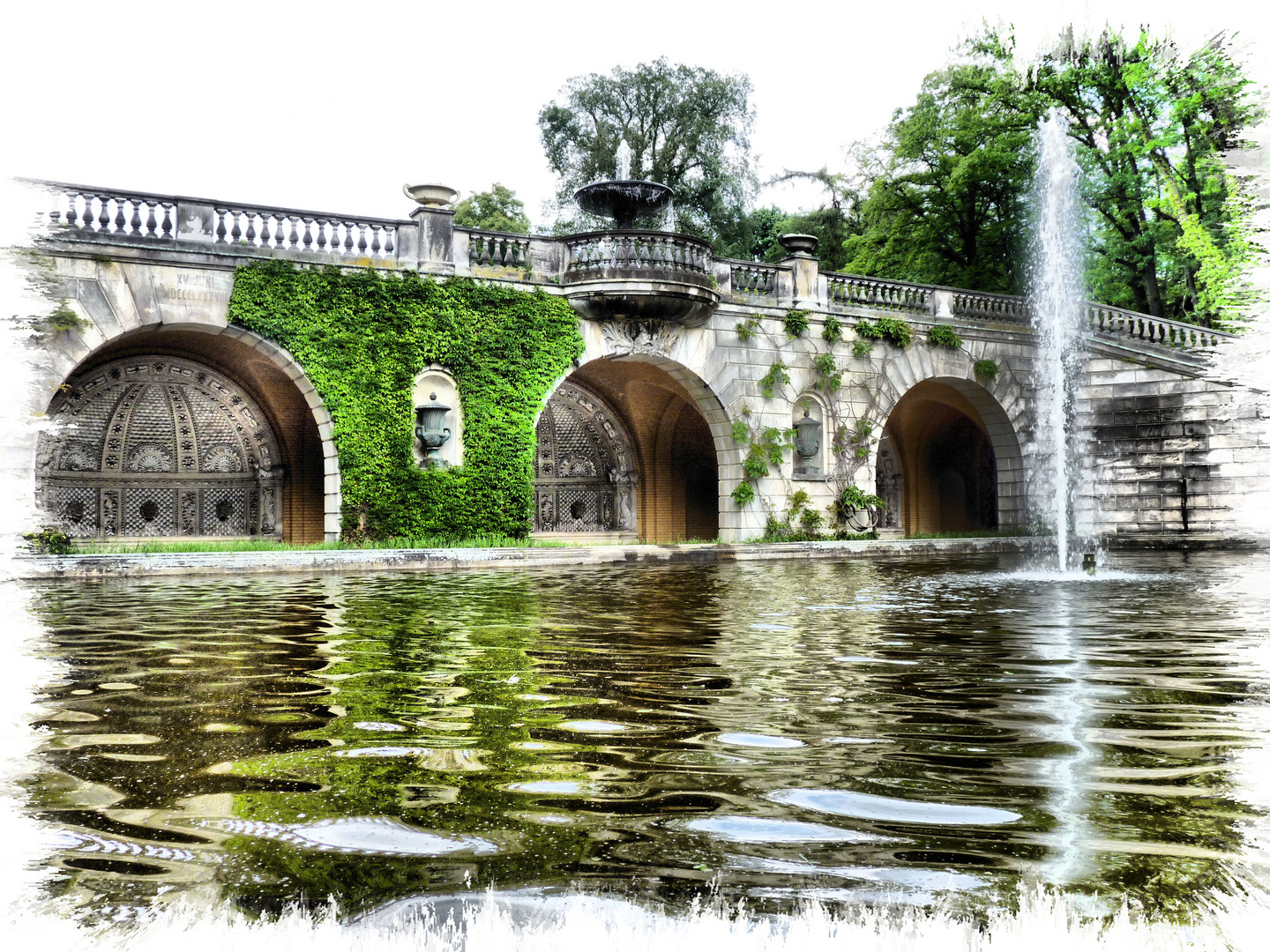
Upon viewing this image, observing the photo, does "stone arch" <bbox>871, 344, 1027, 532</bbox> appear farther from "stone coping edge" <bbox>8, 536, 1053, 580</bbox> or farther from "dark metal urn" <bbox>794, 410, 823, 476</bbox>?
"stone coping edge" <bbox>8, 536, 1053, 580</bbox>

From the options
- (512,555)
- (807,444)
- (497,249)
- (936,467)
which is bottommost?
(512,555)

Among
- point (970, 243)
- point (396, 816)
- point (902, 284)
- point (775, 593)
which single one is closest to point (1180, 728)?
point (396, 816)

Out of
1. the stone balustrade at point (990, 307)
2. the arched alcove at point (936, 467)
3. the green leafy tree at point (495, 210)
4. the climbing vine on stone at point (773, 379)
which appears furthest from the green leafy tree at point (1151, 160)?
the green leafy tree at point (495, 210)

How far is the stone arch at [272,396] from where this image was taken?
16.4m

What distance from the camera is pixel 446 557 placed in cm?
1426

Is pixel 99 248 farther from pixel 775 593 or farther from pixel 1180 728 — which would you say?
pixel 1180 728

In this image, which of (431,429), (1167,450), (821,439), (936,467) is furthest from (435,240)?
(936,467)

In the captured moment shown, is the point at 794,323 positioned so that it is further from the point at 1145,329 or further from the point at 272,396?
the point at 272,396

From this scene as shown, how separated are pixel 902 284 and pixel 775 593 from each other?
1562 centimetres

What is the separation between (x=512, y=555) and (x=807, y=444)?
8287mm

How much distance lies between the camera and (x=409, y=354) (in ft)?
56.2

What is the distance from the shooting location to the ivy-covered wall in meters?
16.3

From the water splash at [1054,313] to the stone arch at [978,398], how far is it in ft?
1.82

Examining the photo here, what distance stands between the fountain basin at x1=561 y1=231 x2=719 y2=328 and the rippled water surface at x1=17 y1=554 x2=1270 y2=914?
1323cm
